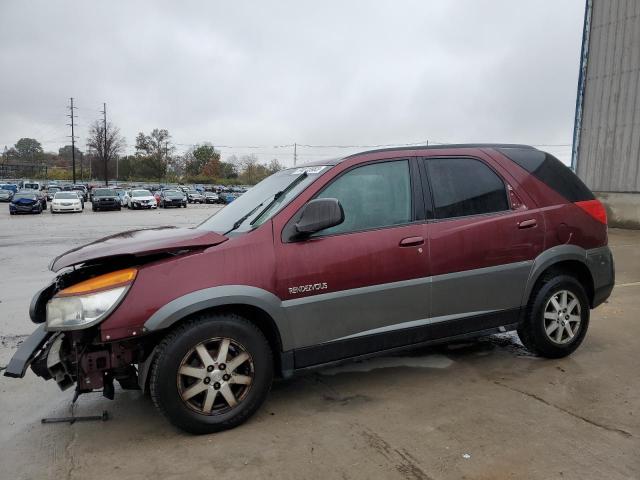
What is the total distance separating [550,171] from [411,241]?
1.75m

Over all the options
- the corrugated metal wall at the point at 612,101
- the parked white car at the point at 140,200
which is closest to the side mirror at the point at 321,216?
the corrugated metal wall at the point at 612,101

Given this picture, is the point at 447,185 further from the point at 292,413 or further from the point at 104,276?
the point at 104,276

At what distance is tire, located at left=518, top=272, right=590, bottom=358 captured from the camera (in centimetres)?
421

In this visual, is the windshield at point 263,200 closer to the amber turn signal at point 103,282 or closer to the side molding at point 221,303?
the side molding at point 221,303

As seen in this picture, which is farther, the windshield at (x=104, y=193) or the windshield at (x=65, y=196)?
the windshield at (x=104, y=193)

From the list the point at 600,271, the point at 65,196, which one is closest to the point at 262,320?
the point at 600,271

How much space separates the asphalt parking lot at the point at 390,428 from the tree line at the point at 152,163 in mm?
85674

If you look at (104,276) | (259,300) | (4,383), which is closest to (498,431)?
(259,300)

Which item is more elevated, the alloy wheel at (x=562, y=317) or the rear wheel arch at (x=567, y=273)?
the rear wheel arch at (x=567, y=273)

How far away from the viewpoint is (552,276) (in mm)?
4309

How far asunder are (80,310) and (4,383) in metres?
1.81

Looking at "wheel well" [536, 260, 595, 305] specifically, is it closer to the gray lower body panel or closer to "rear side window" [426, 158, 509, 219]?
the gray lower body panel

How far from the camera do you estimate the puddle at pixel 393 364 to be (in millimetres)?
4211

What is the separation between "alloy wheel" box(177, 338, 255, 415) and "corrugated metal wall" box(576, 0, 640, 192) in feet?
50.5
